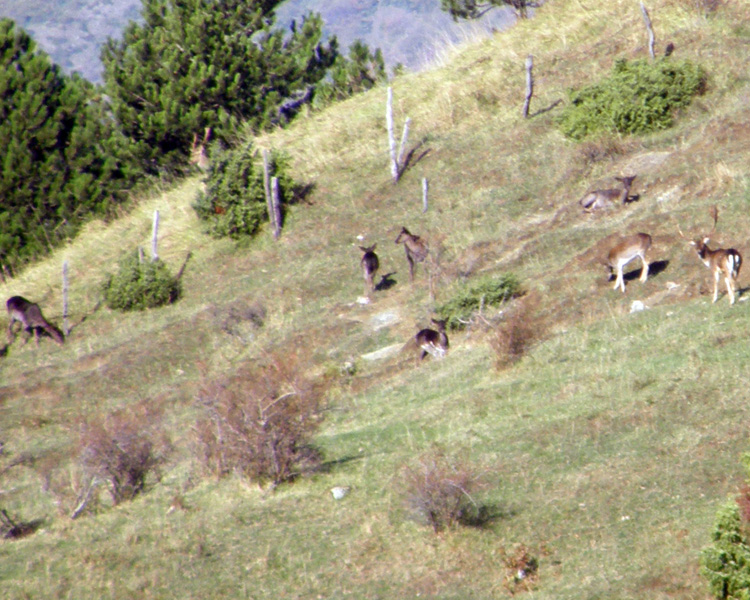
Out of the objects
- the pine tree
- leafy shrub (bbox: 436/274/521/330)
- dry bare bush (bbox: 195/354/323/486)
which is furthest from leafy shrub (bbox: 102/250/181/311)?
dry bare bush (bbox: 195/354/323/486)

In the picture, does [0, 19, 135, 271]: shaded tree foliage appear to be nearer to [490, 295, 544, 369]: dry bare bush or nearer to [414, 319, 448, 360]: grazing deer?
[414, 319, 448, 360]: grazing deer

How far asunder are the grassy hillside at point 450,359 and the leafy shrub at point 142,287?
0.52 meters

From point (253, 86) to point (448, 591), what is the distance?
1271 inches

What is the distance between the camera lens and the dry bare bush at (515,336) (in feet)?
54.8

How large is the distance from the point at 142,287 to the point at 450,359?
1407cm

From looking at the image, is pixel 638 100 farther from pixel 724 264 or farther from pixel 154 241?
pixel 154 241

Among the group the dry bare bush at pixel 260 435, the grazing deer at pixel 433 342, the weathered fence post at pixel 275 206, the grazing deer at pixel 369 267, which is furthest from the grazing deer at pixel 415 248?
the dry bare bush at pixel 260 435

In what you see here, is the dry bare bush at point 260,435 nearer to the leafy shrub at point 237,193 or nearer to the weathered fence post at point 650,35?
the leafy shrub at point 237,193

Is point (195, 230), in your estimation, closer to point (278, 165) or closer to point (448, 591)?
point (278, 165)

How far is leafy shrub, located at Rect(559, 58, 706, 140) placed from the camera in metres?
29.5

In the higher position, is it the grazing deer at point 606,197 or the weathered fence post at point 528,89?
the weathered fence post at point 528,89

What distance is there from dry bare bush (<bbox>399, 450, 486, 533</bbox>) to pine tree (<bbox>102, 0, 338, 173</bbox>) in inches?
1103

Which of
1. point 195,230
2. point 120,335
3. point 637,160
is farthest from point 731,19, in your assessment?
point 120,335

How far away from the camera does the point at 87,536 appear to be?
534 inches
